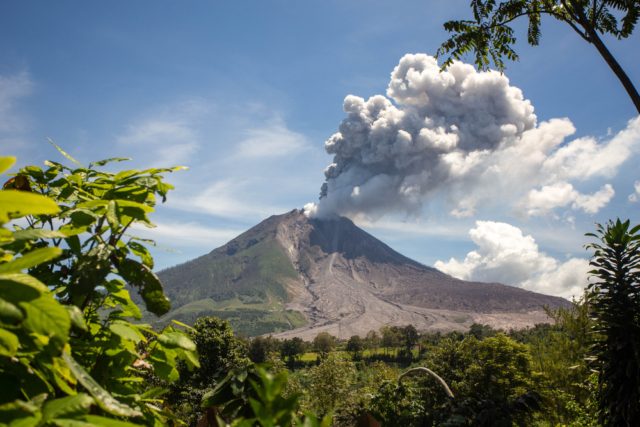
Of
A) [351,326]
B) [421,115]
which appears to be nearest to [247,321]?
[351,326]

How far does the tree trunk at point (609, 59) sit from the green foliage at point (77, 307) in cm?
701

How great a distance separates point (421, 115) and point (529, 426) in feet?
402

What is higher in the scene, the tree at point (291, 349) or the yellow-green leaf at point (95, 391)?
the yellow-green leaf at point (95, 391)

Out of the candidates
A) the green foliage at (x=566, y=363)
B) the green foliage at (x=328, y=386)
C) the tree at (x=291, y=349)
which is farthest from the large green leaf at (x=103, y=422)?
the tree at (x=291, y=349)

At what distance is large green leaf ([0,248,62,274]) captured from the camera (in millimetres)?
569

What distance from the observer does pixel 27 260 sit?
583mm

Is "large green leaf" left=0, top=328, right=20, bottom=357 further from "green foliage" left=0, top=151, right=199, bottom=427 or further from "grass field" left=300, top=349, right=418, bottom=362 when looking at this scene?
"grass field" left=300, top=349, right=418, bottom=362

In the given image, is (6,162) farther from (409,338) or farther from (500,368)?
(409,338)

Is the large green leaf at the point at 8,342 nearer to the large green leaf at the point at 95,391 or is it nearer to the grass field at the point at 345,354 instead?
the large green leaf at the point at 95,391

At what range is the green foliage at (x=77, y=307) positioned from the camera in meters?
0.57

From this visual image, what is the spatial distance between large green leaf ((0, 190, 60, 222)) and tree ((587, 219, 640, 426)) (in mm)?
7442

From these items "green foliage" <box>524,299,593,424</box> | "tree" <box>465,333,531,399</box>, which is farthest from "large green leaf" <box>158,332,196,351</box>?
"tree" <box>465,333,531,399</box>

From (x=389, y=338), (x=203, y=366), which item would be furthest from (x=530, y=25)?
(x=389, y=338)

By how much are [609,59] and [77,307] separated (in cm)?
766
